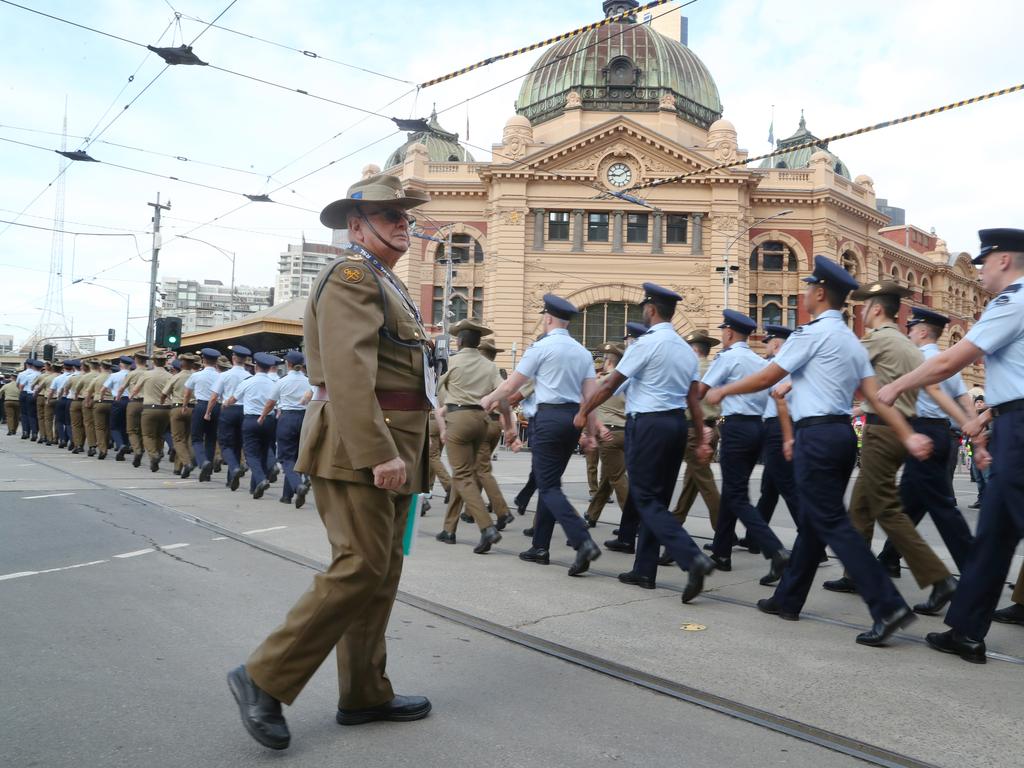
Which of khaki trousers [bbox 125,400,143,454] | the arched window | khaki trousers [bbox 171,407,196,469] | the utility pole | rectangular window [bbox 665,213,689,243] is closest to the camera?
khaki trousers [bbox 171,407,196,469]

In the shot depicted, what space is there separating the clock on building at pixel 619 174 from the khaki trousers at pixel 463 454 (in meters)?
37.0

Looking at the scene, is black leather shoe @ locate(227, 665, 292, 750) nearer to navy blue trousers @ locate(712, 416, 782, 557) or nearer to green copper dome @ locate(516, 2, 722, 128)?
navy blue trousers @ locate(712, 416, 782, 557)

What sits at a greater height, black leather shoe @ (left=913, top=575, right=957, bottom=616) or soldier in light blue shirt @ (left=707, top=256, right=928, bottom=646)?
soldier in light blue shirt @ (left=707, top=256, right=928, bottom=646)

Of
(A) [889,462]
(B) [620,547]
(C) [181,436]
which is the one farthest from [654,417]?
(C) [181,436]

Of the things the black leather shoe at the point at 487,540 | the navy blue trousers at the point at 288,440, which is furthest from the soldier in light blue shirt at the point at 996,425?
the navy blue trousers at the point at 288,440

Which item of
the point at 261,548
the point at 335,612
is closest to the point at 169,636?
the point at 335,612

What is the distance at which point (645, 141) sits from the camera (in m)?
43.7

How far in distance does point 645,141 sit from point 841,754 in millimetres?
42706

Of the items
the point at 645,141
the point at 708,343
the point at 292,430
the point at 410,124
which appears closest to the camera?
the point at 708,343

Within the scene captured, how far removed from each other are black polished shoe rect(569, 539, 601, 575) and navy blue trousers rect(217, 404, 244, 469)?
7.15 meters

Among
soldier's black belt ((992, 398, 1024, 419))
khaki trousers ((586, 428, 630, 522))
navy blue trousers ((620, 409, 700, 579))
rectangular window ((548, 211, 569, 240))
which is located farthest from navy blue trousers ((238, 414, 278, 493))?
rectangular window ((548, 211, 569, 240))

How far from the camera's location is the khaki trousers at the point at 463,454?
26.7ft

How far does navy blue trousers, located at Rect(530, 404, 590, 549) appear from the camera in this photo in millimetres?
6941

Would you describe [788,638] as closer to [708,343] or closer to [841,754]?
[841,754]
